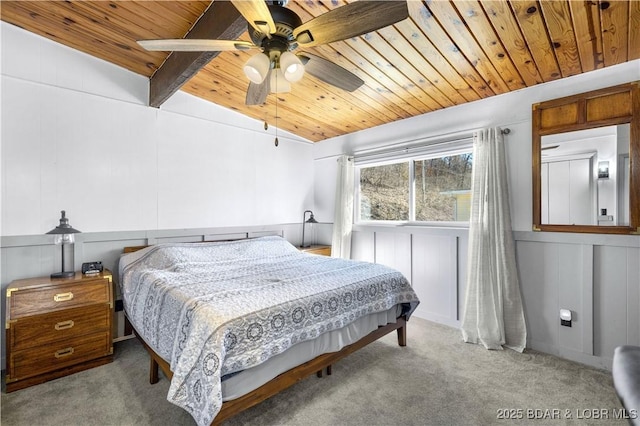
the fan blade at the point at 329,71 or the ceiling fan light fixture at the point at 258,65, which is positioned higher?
the fan blade at the point at 329,71

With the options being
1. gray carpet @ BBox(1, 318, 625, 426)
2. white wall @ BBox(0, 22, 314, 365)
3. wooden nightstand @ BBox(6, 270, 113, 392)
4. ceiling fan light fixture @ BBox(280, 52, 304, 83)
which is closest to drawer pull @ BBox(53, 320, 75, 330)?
wooden nightstand @ BBox(6, 270, 113, 392)

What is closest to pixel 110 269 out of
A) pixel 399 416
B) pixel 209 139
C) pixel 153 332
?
pixel 153 332

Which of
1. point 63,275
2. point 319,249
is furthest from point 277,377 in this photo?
point 319,249

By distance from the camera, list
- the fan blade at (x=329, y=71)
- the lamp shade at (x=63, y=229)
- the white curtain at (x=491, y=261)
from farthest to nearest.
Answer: the white curtain at (x=491, y=261) < the lamp shade at (x=63, y=229) < the fan blade at (x=329, y=71)

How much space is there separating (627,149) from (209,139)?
403cm

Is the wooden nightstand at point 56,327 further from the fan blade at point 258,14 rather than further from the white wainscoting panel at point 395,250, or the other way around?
the white wainscoting panel at point 395,250

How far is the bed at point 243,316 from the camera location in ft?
5.02

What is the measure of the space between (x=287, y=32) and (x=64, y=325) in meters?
2.70

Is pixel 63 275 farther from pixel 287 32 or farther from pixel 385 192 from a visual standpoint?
pixel 385 192

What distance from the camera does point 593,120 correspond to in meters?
2.42

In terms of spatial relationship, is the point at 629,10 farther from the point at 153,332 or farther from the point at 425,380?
the point at 153,332

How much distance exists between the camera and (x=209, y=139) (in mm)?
3633

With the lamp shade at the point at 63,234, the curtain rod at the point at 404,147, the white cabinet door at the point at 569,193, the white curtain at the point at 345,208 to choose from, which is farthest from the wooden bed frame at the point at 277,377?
the curtain rod at the point at 404,147

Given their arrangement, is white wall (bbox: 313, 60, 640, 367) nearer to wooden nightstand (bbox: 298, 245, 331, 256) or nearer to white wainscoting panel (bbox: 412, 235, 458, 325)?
white wainscoting panel (bbox: 412, 235, 458, 325)
